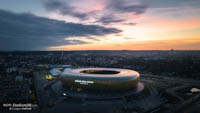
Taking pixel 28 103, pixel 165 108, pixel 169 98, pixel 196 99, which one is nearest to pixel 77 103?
pixel 28 103

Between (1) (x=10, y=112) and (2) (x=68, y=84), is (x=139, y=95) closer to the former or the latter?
(2) (x=68, y=84)

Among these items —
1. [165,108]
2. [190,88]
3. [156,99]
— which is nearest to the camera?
[165,108]

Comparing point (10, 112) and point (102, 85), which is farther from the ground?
point (102, 85)

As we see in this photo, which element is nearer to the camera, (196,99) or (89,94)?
(196,99)

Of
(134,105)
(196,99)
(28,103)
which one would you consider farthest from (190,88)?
(28,103)

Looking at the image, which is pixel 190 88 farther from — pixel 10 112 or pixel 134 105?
pixel 10 112

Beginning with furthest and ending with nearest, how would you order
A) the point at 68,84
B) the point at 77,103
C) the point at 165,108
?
the point at 68,84 → the point at 77,103 → the point at 165,108

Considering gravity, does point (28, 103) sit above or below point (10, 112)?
above

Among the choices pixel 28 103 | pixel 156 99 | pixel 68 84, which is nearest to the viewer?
pixel 28 103

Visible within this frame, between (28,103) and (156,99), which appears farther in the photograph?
(156,99)

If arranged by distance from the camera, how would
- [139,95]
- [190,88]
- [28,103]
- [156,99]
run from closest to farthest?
1. [28,103]
2. [156,99]
3. [139,95]
4. [190,88]
